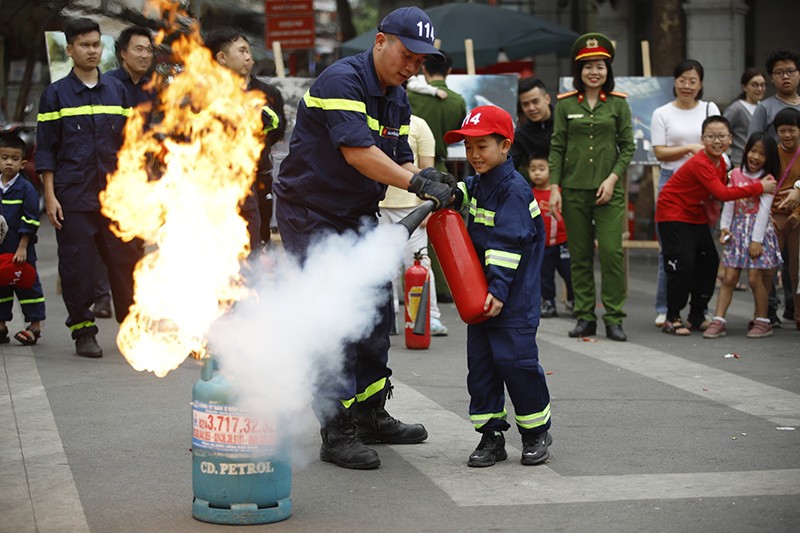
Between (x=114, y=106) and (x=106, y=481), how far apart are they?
4069 millimetres

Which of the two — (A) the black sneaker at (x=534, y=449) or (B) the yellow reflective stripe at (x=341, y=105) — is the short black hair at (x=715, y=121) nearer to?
(A) the black sneaker at (x=534, y=449)

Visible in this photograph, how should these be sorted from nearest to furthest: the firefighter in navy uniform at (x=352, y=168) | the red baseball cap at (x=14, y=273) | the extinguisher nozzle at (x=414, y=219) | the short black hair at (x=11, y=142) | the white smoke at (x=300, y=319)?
1. the white smoke at (x=300, y=319)
2. the extinguisher nozzle at (x=414, y=219)
3. the firefighter in navy uniform at (x=352, y=168)
4. the red baseball cap at (x=14, y=273)
5. the short black hair at (x=11, y=142)

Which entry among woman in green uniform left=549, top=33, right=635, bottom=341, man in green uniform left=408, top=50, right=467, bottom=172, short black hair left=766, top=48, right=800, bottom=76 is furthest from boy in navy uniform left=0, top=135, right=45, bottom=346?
short black hair left=766, top=48, right=800, bottom=76

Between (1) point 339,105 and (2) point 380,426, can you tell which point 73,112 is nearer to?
(1) point 339,105

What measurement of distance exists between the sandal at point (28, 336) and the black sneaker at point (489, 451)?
4522mm

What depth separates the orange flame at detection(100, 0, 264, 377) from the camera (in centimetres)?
518

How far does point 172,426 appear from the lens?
636 centimetres

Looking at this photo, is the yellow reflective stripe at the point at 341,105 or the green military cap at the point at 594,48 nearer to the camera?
the yellow reflective stripe at the point at 341,105

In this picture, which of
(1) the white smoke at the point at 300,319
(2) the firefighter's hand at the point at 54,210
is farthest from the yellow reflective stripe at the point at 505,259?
(2) the firefighter's hand at the point at 54,210

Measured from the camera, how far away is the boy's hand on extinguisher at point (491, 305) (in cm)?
550

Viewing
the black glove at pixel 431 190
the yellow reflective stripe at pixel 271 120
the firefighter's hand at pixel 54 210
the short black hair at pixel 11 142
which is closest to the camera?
the black glove at pixel 431 190

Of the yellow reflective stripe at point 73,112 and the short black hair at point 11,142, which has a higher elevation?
the yellow reflective stripe at point 73,112

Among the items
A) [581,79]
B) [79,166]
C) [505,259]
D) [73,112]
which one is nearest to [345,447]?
[505,259]

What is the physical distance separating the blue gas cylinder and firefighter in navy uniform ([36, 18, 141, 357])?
4.03 meters
